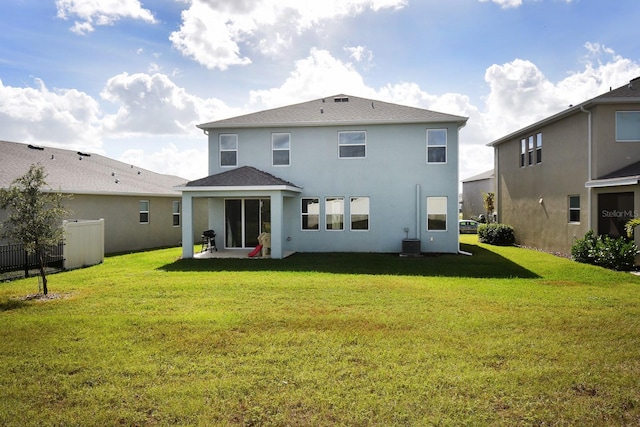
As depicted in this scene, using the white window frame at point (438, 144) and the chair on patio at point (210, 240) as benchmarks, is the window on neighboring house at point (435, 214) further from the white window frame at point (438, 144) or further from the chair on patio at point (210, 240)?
the chair on patio at point (210, 240)

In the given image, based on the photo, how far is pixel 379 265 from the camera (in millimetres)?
14078

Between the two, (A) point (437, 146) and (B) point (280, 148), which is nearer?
(A) point (437, 146)

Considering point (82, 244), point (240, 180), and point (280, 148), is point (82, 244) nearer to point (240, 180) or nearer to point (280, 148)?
point (240, 180)

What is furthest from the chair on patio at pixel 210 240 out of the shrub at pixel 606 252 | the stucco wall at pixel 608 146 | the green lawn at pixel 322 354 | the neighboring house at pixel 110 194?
the stucco wall at pixel 608 146

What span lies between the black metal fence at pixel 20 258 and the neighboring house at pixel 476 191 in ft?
121

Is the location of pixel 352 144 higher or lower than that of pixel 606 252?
higher

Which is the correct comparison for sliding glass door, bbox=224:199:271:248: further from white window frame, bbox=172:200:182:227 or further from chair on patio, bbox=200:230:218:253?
white window frame, bbox=172:200:182:227

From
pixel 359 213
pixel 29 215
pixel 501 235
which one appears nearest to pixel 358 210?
pixel 359 213

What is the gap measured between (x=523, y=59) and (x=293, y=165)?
421 inches

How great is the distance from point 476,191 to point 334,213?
31741mm

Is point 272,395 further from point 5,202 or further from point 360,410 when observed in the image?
point 5,202

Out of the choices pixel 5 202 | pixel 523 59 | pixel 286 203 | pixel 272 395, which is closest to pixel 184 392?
pixel 272 395

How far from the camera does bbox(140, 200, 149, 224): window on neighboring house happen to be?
20922mm

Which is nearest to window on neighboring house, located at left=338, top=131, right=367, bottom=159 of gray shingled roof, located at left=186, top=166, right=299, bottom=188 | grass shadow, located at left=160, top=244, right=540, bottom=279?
gray shingled roof, located at left=186, top=166, right=299, bottom=188
